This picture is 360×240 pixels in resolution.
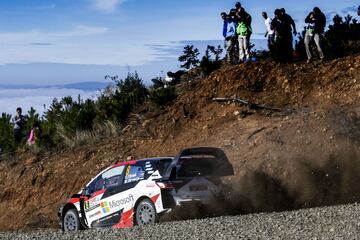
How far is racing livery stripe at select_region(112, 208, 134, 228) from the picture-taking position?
53.9 feet

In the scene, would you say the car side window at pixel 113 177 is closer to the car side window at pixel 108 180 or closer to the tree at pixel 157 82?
the car side window at pixel 108 180

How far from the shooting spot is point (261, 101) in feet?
80.0

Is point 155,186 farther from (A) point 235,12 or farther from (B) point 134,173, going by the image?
(A) point 235,12

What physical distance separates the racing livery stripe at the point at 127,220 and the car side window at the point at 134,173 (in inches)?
25.5

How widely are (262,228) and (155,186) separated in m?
3.62

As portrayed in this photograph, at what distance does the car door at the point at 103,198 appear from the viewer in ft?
56.3

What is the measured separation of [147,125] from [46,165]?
3.76 meters

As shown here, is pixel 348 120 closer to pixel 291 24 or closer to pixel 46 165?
pixel 291 24

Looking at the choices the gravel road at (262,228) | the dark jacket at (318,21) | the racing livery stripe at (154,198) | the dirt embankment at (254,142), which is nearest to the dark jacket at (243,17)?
the dirt embankment at (254,142)

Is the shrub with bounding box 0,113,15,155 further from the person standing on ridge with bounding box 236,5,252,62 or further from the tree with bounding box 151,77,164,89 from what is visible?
the person standing on ridge with bounding box 236,5,252,62

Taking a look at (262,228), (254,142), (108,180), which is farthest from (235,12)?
(262,228)

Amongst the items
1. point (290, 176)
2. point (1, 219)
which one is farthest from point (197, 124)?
point (1, 219)

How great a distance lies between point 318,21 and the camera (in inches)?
926

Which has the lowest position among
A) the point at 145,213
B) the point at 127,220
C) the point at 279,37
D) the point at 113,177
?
the point at 127,220
